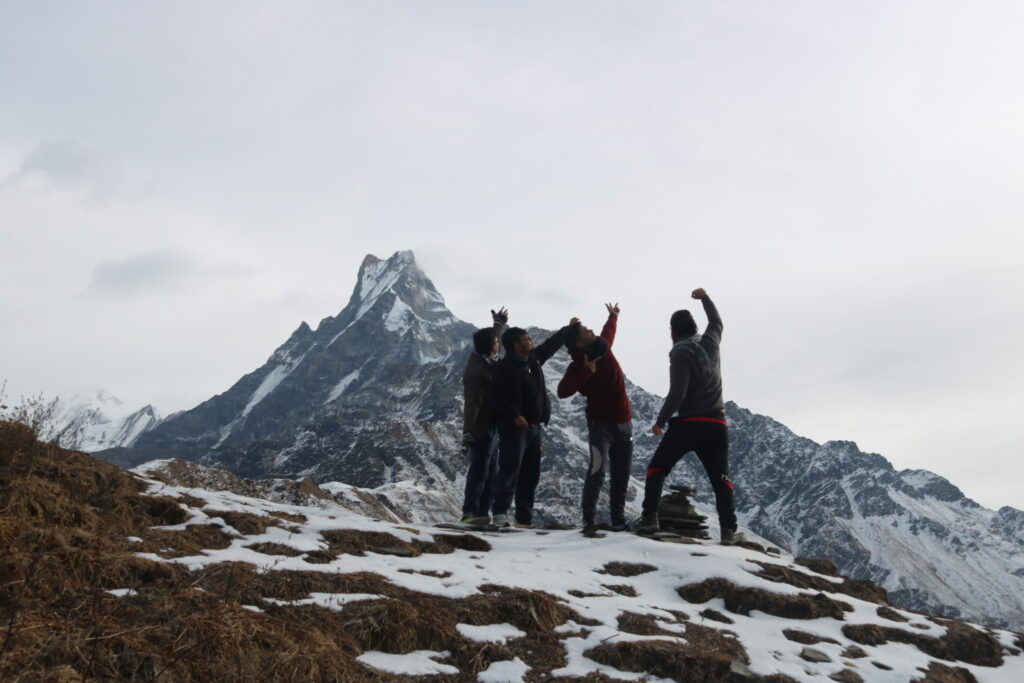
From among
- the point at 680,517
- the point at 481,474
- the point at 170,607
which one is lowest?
the point at 170,607

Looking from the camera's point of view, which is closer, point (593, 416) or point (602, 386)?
point (602, 386)

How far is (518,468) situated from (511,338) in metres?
2.08

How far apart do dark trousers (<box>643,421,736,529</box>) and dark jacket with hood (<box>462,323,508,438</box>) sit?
8.96 feet

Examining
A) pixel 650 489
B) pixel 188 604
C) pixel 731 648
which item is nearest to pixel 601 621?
pixel 731 648

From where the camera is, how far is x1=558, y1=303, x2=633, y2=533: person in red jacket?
1048 cm

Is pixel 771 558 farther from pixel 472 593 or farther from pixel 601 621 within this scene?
pixel 472 593

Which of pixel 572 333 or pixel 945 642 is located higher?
pixel 572 333

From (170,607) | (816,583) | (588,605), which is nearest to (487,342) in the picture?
(588,605)

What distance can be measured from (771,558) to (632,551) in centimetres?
232

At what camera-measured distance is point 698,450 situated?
32.6 feet

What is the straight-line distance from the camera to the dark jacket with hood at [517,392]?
429 inches

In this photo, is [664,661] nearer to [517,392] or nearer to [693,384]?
[693,384]

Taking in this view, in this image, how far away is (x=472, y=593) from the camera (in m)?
Answer: 6.52

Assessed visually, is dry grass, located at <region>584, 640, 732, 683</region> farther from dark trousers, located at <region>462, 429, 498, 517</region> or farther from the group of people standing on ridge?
dark trousers, located at <region>462, 429, 498, 517</region>
